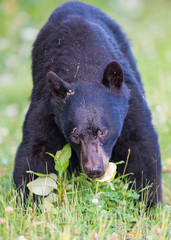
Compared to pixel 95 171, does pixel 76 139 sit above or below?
above

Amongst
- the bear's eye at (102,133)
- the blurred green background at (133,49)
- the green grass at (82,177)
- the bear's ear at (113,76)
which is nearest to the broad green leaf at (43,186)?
the green grass at (82,177)

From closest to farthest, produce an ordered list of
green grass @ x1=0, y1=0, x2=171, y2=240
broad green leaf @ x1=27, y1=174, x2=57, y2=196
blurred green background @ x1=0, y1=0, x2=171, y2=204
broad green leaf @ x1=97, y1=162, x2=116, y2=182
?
green grass @ x1=0, y1=0, x2=171, y2=240
broad green leaf @ x1=97, y1=162, x2=116, y2=182
broad green leaf @ x1=27, y1=174, x2=57, y2=196
blurred green background @ x1=0, y1=0, x2=171, y2=204

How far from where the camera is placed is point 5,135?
6.16m

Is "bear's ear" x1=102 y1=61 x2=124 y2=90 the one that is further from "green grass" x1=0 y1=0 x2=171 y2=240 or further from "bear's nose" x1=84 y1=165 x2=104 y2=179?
"green grass" x1=0 y1=0 x2=171 y2=240

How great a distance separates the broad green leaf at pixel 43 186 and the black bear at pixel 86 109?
0.50ft

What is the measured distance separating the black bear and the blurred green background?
0.83m

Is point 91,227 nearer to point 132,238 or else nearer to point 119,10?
point 132,238

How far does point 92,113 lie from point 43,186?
0.74 m

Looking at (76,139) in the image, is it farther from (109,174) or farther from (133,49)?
(133,49)

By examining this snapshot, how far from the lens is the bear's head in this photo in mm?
3281

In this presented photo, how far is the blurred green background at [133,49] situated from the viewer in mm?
5773

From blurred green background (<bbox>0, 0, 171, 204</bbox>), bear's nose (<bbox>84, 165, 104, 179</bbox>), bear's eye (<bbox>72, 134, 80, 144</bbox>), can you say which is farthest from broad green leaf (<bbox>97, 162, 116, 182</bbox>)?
blurred green background (<bbox>0, 0, 171, 204</bbox>)

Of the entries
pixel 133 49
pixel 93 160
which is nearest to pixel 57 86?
pixel 93 160

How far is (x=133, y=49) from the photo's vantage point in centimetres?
1083
